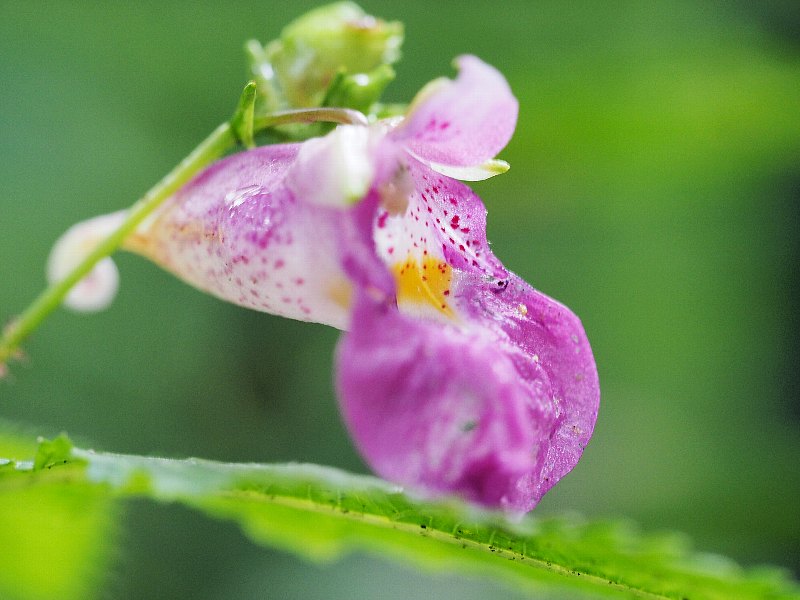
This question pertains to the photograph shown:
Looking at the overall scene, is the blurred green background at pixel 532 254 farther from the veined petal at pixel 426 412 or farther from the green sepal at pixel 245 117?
the veined petal at pixel 426 412

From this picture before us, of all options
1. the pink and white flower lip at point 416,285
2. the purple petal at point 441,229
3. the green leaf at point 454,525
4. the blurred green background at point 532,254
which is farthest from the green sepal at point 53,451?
the blurred green background at point 532,254

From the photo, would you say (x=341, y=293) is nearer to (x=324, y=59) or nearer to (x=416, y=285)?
(x=416, y=285)

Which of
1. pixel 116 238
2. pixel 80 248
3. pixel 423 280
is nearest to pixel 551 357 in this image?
pixel 423 280

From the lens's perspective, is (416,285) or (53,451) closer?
(53,451)

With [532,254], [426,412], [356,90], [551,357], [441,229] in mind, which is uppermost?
[532,254]

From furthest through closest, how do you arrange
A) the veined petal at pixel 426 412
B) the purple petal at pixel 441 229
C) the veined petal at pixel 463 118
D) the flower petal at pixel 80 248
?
the flower petal at pixel 80 248
the purple petal at pixel 441 229
the veined petal at pixel 463 118
the veined petal at pixel 426 412
